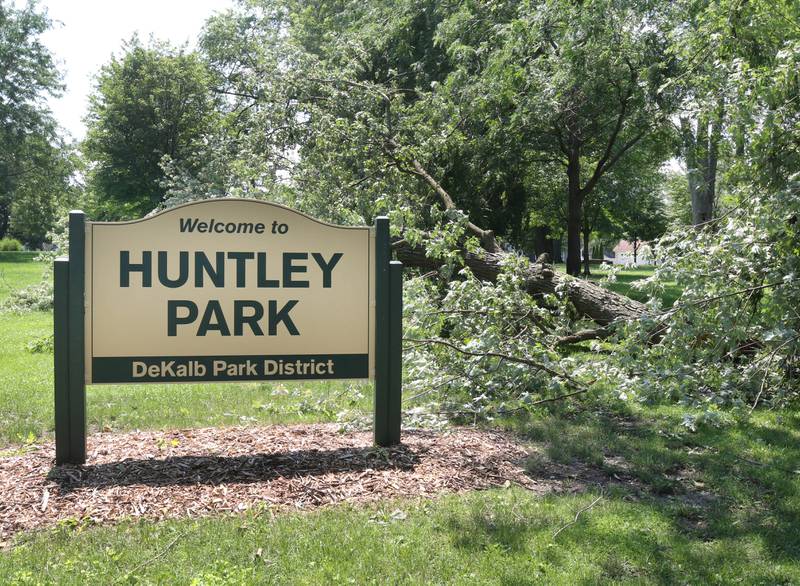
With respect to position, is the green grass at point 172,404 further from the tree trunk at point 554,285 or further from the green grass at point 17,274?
the green grass at point 17,274

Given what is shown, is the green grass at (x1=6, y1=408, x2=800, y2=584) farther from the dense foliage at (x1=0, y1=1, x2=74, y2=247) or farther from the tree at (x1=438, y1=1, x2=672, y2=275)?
the dense foliage at (x1=0, y1=1, x2=74, y2=247)

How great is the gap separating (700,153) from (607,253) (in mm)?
89152

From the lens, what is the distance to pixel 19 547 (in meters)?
3.84

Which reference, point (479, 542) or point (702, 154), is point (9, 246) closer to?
point (702, 154)

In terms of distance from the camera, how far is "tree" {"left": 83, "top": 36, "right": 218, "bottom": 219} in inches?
1265

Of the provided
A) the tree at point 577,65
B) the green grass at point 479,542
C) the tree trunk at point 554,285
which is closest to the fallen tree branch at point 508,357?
the green grass at point 479,542

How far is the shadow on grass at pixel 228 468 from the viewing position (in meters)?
4.84

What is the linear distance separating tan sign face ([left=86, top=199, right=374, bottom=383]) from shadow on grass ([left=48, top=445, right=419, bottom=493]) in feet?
1.84

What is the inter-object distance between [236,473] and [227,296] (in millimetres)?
1225

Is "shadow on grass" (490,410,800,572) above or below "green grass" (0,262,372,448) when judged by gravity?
below

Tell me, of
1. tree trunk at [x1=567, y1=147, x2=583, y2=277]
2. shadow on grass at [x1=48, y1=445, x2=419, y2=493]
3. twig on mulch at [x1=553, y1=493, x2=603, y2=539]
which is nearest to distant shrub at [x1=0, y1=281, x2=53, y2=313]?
tree trunk at [x1=567, y1=147, x2=583, y2=277]

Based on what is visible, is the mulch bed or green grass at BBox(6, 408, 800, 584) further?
the mulch bed

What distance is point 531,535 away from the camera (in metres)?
4.12

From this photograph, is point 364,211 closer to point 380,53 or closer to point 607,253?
point 380,53
